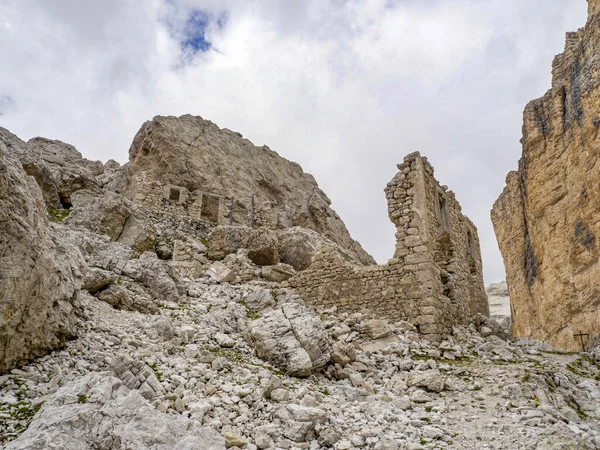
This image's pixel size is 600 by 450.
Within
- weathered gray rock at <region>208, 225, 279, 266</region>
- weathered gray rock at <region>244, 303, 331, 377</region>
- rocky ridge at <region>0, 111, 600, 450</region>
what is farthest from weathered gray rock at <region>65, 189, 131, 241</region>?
weathered gray rock at <region>244, 303, 331, 377</region>

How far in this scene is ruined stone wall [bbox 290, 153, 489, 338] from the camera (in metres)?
11.3

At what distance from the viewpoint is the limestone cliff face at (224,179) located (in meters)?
35.2

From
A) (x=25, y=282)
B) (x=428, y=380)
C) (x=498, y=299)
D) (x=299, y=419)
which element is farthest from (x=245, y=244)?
(x=498, y=299)

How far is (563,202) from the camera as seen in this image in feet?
71.6

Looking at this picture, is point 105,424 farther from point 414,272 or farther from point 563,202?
point 563,202

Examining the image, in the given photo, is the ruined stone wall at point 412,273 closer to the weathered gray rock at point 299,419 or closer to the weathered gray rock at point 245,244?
the weathered gray rock at point 245,244

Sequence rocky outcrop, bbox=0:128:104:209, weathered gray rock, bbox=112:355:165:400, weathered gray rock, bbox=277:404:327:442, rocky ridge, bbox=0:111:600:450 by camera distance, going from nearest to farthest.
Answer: rocky ridge, bbox=0:111:600:450
weathered gray rock, bbox=277:404:327:442
weathered gray rock, bbox=112:355:165:400
rocky outcrop, bbox=0:128:104:209

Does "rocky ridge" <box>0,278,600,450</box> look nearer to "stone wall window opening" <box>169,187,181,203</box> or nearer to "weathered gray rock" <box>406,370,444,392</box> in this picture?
"weathered gray rock" <box>406,370,444,392</box>

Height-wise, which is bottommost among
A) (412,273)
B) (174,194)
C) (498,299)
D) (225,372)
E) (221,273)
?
(225,372)

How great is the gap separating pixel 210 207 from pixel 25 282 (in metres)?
30.9

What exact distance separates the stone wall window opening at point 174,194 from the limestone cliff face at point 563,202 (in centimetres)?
2379

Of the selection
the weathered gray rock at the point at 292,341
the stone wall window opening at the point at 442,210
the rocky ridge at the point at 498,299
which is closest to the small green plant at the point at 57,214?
the weathered gray rock at the point at 292,341

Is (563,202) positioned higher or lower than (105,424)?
higher

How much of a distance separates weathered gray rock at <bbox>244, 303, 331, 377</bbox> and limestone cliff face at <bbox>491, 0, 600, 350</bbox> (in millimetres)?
16193
